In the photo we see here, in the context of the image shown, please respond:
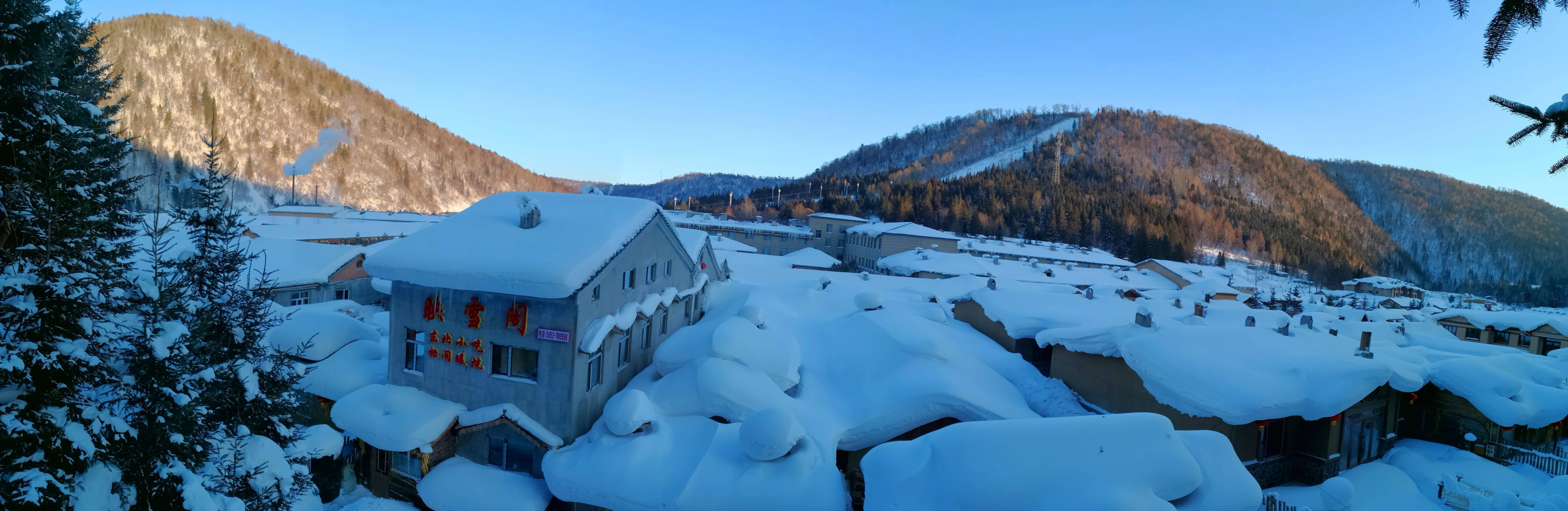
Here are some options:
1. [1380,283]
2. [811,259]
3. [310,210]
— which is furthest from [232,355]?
[1380,283]

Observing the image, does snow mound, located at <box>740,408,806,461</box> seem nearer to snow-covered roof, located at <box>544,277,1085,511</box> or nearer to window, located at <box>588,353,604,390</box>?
snow-covered roof, located at <box>544,277,1085,511</box>

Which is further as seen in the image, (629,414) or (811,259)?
(811,259)

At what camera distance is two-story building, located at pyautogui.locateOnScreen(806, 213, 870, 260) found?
236ft

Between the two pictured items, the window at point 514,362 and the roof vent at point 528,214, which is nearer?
the window at point 514,362

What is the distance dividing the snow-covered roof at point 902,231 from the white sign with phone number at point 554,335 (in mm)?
49209

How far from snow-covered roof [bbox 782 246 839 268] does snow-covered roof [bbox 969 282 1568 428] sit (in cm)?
3141

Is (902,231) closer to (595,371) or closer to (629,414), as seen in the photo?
(595,371)

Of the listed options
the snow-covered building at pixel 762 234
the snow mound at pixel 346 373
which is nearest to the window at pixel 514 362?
the snow mound at pixel 346 373

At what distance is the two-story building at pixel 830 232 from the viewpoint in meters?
71.9

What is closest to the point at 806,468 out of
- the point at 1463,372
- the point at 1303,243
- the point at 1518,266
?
the point at 1463,372

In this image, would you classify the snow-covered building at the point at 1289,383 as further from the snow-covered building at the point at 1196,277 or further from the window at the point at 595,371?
the snow-covered building at the point at 1196,277

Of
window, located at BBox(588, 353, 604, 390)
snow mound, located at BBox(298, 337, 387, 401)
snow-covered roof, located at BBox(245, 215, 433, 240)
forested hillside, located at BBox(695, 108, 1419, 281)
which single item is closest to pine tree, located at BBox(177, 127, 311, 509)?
window, located at BBox(588, 353, 604, 390)

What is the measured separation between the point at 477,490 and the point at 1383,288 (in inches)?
4192

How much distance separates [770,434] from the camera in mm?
11203
